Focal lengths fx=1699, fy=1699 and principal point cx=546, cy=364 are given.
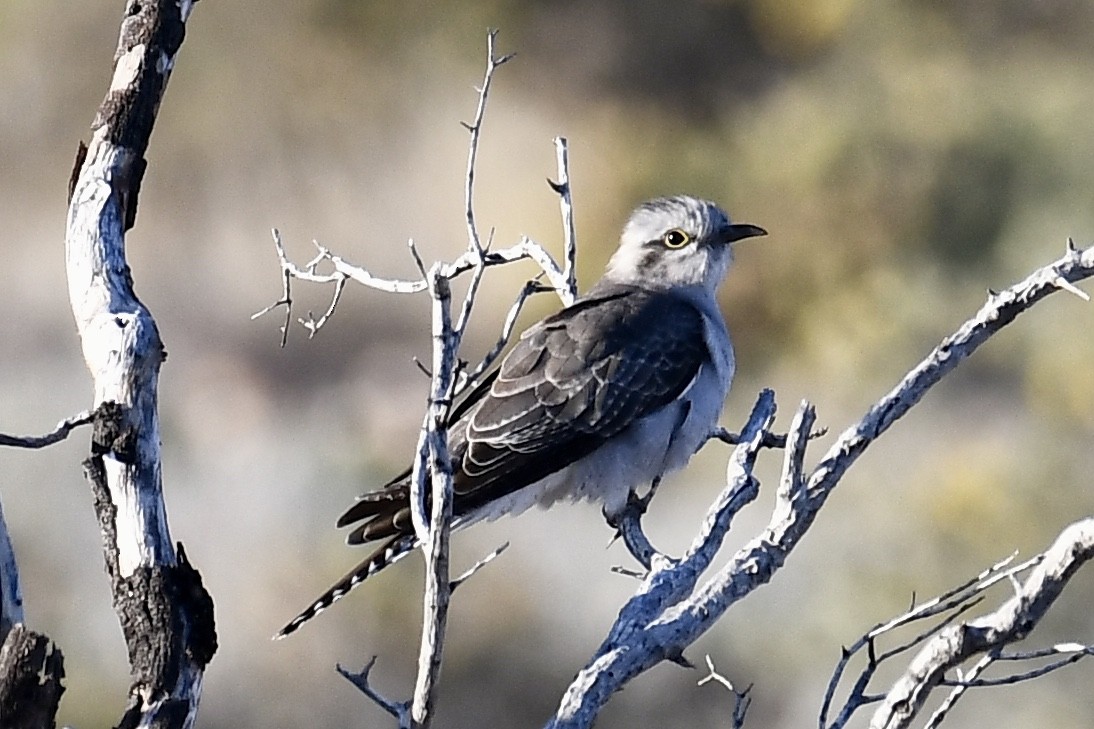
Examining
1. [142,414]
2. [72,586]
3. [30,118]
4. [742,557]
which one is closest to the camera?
[142,414]

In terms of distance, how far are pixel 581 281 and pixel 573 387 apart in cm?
616

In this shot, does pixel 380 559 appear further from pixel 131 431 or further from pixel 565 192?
pixel 131 431

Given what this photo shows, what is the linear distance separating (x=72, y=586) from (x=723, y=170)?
5.79 m

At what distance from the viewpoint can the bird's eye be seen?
632 centimetres

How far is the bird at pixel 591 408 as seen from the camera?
5.58 meters

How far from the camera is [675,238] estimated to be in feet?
20.9

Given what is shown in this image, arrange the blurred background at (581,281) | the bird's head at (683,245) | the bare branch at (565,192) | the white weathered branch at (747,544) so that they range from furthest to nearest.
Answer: the blurred background at (581,281) < the bird's head at (683,245) < the bare branch at (565,192) < the white weathered branch at (747,544)

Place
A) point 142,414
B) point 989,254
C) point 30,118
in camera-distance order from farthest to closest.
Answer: point 30,118
point 989,254
point 142,414

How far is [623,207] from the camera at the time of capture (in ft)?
42.8

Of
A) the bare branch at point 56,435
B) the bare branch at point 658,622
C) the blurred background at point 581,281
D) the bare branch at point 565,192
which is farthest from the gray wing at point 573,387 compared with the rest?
the blurred background at point 581,281

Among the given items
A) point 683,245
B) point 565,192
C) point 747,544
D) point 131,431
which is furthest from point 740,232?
point 131,431

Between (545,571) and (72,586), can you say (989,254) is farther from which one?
(72,586)

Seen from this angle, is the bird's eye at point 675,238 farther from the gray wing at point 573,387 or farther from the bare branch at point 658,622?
the bare branch at point 658,622

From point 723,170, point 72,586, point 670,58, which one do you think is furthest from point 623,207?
point 72,586
